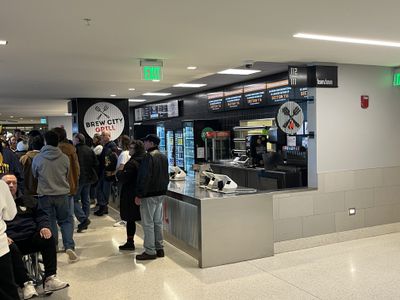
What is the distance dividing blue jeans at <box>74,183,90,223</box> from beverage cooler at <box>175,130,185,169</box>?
4674mm

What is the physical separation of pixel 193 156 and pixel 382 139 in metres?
5.19

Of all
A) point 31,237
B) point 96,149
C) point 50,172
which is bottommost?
point 31,237

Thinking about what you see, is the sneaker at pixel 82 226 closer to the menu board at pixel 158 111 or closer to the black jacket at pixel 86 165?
the black jacket at pixel 86 165

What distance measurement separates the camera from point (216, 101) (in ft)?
31.0

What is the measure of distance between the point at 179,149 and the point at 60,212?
6839mm

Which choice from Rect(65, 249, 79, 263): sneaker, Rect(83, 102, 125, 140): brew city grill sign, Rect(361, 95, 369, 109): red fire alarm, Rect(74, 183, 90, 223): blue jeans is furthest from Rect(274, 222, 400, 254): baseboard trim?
Rect(83, 102, 125, 140): brew city grill sign

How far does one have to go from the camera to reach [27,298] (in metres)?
3.52

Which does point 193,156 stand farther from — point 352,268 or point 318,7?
point 318,7

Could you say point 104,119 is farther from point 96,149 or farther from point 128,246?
point 128,246

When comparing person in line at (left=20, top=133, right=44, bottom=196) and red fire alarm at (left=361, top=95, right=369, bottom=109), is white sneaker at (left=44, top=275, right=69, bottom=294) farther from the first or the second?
red fire alarm at (left=361, top=95, right=369, bottom=109)

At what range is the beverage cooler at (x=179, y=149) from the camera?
11.2 meters

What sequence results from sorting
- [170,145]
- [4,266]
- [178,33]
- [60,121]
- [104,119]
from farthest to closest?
[60,121]
[170,145]
[104,119]
[178,33]
[4,266]

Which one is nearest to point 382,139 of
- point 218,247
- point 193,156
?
point 218,247

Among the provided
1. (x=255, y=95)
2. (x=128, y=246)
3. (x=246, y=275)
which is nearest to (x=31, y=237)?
(x=128, y=246)
